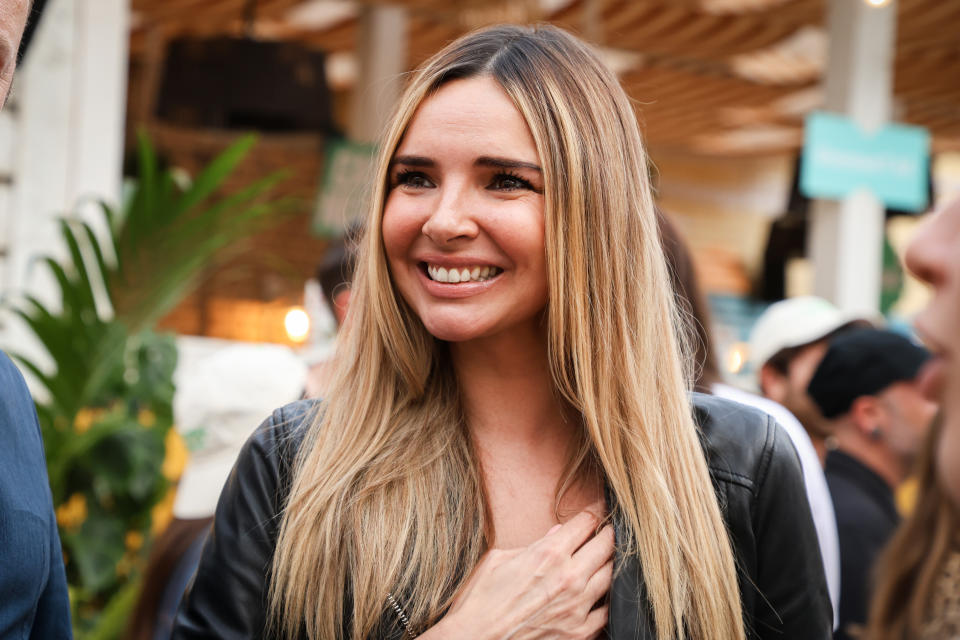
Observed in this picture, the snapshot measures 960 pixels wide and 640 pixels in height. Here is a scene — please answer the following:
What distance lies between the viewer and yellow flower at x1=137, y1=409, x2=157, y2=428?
339 cm

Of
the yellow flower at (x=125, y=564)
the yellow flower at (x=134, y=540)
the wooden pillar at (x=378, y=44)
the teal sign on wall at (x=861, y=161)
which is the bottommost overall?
the yellow flower at (x=125, y=564)

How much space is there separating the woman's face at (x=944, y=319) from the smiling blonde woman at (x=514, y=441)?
2.59 feet

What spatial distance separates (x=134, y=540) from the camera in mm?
3357

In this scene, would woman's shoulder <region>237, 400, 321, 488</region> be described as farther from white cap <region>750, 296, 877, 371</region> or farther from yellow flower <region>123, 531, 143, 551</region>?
white cap <region>750, 296, 877, 371</region>

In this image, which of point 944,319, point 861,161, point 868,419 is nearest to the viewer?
point 944,319

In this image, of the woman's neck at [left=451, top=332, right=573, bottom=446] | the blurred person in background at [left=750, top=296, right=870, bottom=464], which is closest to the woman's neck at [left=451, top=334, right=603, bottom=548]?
the woman's neck at [left=451, top=332, right=573, bottom=446]

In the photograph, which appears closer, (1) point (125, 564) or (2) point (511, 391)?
(2) point (511, 391)

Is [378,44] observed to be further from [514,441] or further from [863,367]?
[514,441]

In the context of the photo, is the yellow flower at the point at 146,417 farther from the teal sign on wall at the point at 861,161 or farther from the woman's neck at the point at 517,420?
the teal sign on wall at the point at 861,161

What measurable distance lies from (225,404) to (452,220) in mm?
1471

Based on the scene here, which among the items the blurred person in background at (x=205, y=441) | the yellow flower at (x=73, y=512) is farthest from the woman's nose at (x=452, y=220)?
the yellow flower at (x=73, y=512)

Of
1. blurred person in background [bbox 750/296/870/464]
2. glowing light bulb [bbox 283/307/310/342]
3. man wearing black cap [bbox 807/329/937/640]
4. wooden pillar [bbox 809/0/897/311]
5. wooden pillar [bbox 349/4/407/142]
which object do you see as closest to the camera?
man wearing black cap [bbox 807/329/937/640]

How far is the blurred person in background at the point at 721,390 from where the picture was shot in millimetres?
2402

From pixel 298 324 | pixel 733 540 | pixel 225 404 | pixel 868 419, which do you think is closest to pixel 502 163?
pixel 733 540
